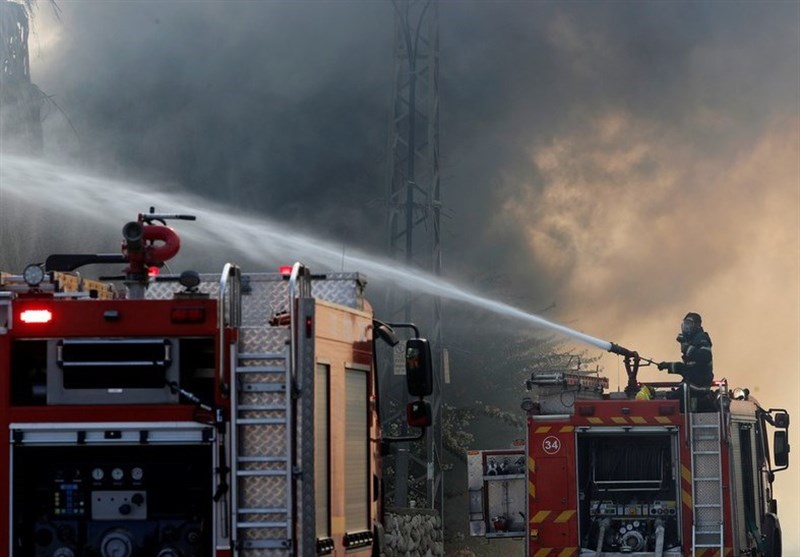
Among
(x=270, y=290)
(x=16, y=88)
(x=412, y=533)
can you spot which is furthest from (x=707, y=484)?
(x=16, y=88)

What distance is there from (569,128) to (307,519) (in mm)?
26185

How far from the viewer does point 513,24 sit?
33.6 meters

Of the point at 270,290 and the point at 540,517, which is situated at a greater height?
the point at 270,290

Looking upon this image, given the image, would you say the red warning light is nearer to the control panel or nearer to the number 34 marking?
the control panel

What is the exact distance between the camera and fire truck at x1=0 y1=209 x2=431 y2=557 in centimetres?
838

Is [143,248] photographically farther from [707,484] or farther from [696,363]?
[696,363]

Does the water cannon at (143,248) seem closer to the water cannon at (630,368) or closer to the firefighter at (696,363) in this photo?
the firefighter at (696,363)

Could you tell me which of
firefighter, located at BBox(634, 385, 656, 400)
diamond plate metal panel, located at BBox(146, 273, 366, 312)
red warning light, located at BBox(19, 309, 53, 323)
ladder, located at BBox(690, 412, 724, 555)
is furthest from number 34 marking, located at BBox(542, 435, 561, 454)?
red warning light, located at BBox(19, 309, 53, 323)

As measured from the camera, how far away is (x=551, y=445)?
14695 millimetres

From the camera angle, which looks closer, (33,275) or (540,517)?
(33,275)

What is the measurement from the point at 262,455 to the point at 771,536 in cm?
916

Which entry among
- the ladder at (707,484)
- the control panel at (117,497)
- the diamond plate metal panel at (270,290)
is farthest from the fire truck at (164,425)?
the ladder at (707,484)

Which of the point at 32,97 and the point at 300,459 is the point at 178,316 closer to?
the point at 300,459

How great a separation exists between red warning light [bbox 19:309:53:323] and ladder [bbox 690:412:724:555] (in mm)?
7291
